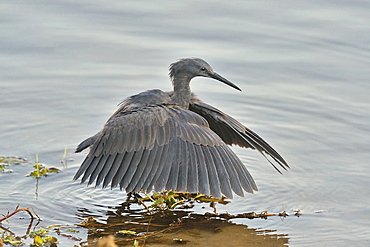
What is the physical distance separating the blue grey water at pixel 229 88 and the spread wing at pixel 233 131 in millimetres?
382

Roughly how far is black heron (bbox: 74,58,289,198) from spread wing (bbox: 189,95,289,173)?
68 centimetres

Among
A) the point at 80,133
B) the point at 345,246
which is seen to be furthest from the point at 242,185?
the point at 80,133

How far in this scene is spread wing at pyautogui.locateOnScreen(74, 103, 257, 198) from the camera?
6.54m

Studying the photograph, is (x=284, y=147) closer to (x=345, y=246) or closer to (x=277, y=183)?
(x=277, y=183)

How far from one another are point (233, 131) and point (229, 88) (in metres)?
2.39

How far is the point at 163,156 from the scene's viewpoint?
6.74 metres

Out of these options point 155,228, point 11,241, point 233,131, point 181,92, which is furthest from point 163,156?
point 11,241

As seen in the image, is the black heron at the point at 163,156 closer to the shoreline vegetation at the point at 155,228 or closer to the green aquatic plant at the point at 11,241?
the shoreline vegetation at the point at 155,228

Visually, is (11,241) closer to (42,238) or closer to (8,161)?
(42,238)

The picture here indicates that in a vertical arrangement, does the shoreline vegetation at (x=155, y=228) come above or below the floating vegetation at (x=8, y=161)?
below

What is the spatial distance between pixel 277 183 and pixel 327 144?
128 centimetres

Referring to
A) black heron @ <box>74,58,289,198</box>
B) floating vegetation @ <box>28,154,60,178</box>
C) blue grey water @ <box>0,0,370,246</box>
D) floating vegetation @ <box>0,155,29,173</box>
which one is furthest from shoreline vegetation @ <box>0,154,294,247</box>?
floating vegetation @ <box>0,155,29,173</box>

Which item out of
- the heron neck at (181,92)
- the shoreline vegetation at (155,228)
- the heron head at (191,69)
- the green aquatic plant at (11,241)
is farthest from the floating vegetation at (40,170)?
the heron head at (191,69)

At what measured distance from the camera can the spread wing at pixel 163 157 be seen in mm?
6535
